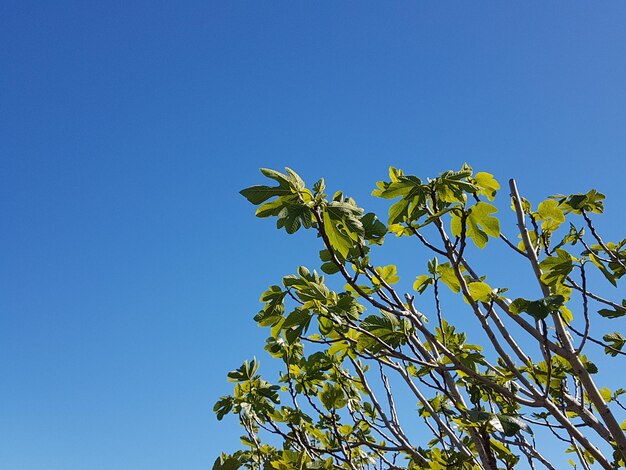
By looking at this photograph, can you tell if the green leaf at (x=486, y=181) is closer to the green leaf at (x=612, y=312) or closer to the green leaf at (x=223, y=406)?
the green leaf at (x=612, y=312)

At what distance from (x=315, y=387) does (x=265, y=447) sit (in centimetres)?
114

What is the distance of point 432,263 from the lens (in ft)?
9.17

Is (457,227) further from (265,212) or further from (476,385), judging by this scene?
(476,385)

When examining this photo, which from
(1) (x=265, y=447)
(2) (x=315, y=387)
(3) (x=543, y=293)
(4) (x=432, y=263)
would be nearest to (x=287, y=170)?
(4) (x=432, y=263)

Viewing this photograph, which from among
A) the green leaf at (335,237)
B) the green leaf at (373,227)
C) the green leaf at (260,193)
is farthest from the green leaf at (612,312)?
the green leaf at (260,193)

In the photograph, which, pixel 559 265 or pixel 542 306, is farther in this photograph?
pixel 559 265

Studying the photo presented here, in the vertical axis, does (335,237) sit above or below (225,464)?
above

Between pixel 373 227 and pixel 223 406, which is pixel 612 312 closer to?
pixel 373 227

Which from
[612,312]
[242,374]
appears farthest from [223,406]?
[612,312]

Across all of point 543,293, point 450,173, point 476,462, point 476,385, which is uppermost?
point 450,173

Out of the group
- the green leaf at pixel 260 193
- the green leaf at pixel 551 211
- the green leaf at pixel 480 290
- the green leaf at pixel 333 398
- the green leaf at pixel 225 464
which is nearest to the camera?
the green leaf at pixel 260 193

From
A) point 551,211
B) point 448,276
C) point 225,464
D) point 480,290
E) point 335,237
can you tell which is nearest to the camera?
point 335,237

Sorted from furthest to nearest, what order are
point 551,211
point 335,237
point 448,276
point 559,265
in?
point 551,211, point 448,276, point 559,265, point 335,237

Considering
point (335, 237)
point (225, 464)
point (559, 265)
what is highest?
point (335, 237)
